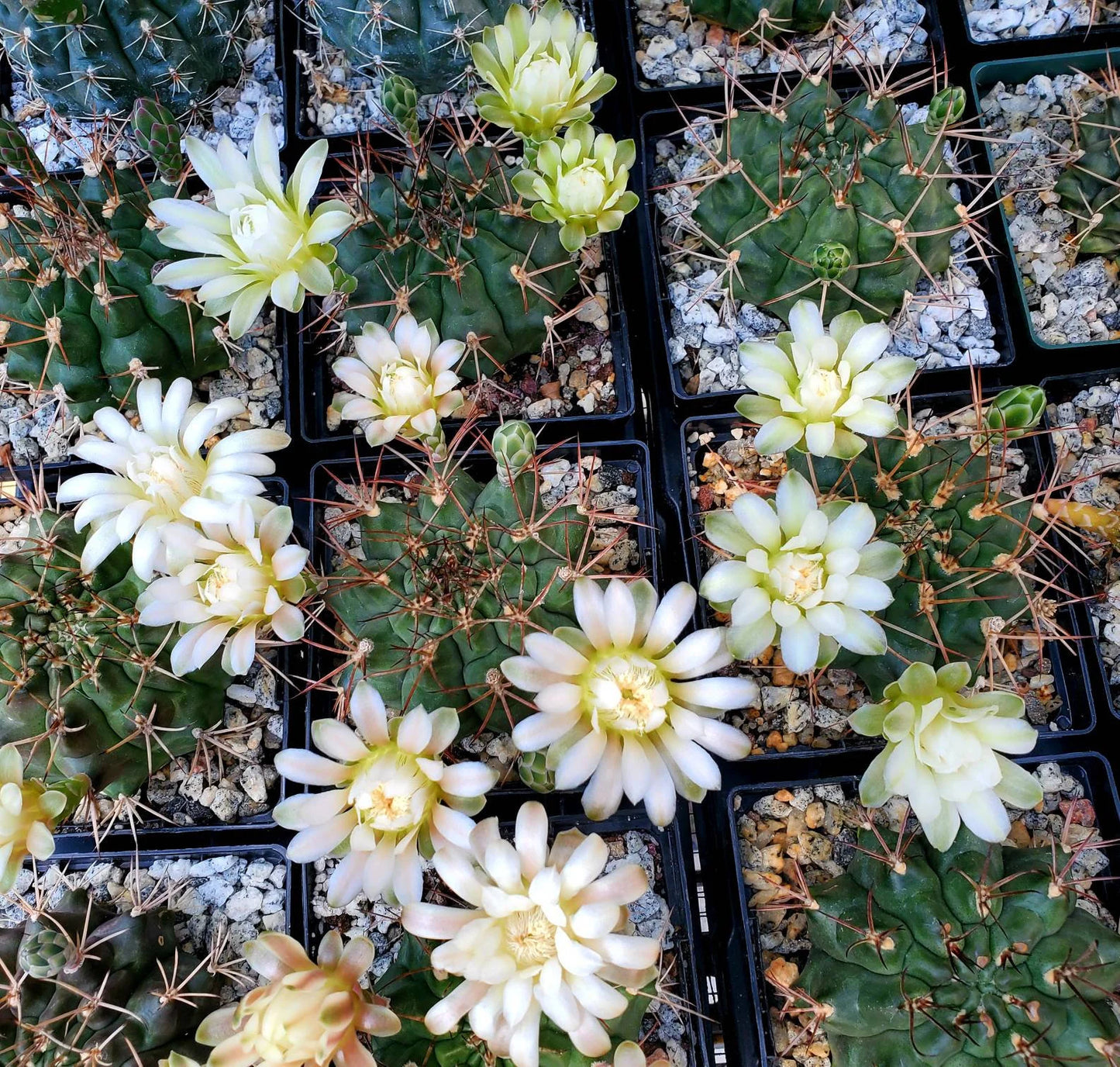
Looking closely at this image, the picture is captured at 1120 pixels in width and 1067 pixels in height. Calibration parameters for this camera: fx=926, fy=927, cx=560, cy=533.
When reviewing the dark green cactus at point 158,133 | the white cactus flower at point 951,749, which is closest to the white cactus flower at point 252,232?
the dark green cactus at point 158,133

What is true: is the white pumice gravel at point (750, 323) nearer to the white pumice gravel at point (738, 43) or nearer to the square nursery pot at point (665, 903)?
the white pumice gravel at point (738, 43)

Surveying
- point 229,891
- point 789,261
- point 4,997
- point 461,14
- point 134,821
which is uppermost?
point 461,14

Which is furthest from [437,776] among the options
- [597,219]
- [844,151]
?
[844,151]

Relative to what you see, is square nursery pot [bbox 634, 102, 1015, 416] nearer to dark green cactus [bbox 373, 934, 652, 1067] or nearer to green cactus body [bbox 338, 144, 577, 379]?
green cactus body [bbox 338, 144, 577, 379]

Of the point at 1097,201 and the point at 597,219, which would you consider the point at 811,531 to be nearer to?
the point at 597,219

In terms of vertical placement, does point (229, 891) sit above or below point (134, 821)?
below

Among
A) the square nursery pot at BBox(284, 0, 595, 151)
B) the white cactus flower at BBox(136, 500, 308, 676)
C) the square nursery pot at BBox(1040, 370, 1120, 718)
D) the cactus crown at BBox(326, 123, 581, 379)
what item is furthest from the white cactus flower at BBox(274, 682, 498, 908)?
the square nursery pot at BBox(284, 0, 595, 151)

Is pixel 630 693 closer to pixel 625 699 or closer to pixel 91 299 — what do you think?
pixel 625 699
